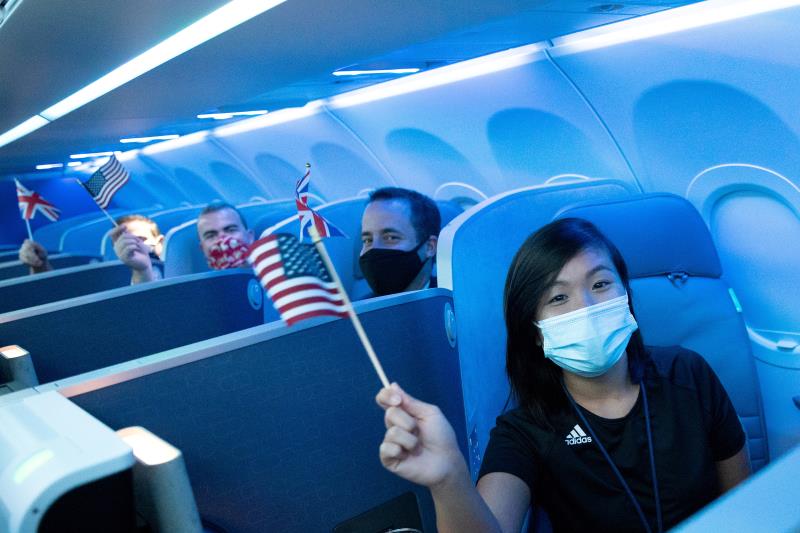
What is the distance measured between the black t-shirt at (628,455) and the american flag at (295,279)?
2.10 feet

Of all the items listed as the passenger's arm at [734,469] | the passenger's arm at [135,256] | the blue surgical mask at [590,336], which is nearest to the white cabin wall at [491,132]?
the passenger's arm at [135,256]

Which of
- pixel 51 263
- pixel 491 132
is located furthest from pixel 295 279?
pixel 51 263

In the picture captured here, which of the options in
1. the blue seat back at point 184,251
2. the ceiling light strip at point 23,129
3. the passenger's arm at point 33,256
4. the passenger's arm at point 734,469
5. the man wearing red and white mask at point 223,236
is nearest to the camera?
the passenger's arm at point 734,469

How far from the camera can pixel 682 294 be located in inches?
97.8

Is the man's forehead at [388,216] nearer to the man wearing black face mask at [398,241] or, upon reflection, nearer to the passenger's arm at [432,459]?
the man wearing black face mask at [398,241]

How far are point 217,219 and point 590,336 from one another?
9.20ft

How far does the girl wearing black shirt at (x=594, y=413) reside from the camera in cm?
177

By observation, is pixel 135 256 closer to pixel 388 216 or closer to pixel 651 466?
pixel 388 216

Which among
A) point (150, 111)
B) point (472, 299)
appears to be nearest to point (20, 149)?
point (150, 111)

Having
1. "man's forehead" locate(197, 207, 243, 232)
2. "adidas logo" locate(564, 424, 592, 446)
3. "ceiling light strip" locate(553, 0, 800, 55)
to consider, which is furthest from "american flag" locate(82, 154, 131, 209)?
"adidas logo" locate(564, 424, 592, 446)

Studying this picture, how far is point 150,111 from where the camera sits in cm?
471

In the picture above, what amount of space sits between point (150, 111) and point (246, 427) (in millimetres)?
3586

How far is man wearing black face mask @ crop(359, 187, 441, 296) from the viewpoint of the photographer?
2.88m

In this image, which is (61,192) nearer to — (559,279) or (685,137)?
(685,137)
